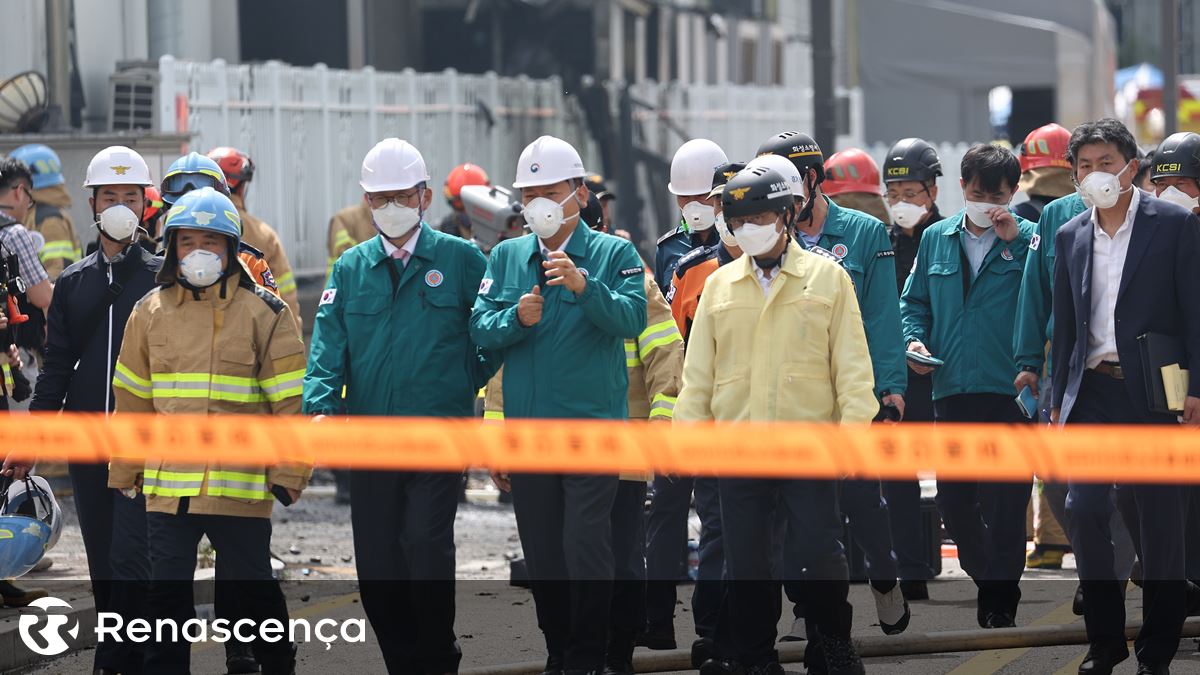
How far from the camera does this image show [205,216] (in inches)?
301

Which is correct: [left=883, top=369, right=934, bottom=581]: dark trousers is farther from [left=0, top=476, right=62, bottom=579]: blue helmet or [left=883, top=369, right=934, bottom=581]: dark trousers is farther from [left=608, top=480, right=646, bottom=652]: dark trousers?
[left=0, top=476, right=62, bottom=579]: blue helmet

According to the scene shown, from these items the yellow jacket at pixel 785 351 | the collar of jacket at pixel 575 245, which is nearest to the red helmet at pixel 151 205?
the collar of jacket at pixel 575 245

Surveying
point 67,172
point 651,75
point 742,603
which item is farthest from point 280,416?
point 651,75

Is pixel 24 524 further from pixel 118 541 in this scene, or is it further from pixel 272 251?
pixel 272 251

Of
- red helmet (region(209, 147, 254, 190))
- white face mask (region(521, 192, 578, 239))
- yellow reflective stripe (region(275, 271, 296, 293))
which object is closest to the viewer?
white face mask (region(521, 192, 578, 239))

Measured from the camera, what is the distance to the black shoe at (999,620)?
8773mm

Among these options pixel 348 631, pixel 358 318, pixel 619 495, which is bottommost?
pixel 348 631

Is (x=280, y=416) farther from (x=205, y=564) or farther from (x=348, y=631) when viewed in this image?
(x=205, y=564)

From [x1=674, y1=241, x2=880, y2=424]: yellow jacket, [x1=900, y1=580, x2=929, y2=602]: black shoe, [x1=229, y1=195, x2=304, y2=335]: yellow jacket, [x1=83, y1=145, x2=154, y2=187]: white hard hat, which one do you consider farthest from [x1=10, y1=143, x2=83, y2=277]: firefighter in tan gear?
[x1=674, y1=241, x2=880, y2=424]: yellow jacket

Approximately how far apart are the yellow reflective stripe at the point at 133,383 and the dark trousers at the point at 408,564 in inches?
32.0

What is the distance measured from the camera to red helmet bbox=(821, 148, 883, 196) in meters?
10.5

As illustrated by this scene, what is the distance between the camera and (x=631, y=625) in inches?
318

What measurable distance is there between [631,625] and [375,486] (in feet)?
3.81

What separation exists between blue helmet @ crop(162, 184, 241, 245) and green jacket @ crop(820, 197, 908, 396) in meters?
2.44
